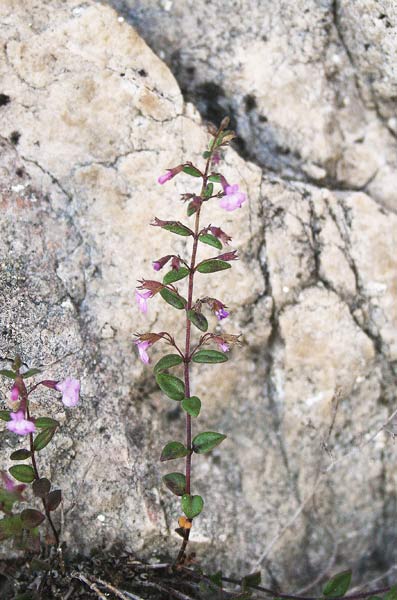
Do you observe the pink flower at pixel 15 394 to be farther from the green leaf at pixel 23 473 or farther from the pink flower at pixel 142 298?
the pink flower at pixel 142 298

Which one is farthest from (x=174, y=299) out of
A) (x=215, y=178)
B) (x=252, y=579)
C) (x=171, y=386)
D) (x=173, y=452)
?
(x=252, y=579)

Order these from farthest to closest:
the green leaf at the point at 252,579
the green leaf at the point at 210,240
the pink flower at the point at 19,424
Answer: the green leaf at the point at 252,579, the green leaf at the point at 210,240, the pink flower at the point at 19,424

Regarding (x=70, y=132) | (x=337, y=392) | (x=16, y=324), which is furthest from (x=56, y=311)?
(x=337, y=392)

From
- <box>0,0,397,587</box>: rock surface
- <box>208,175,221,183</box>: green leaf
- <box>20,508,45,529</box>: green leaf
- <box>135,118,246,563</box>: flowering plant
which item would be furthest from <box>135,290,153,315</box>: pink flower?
<box>20,508,45,529</box>: green leaf

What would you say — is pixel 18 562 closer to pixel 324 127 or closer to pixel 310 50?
pixel 324 127

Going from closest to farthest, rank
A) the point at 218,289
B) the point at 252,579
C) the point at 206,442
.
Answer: the point at 206,442 → the point at 252,579 → the point at 218,289

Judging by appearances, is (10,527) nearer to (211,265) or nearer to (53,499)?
(53,499)

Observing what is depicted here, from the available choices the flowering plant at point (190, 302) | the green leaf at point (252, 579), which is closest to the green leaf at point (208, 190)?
the flowering plant at point (190, 302)
